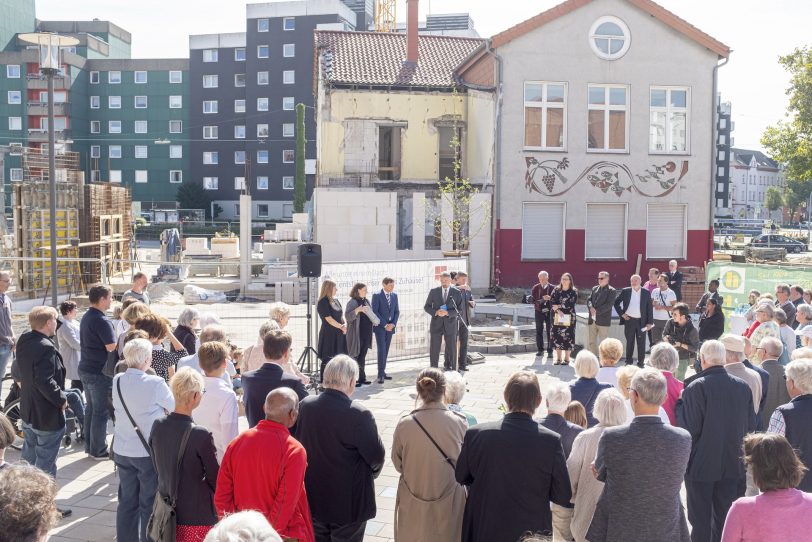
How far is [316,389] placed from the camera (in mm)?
10328

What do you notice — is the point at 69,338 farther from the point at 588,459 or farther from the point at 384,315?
the point at 588,459

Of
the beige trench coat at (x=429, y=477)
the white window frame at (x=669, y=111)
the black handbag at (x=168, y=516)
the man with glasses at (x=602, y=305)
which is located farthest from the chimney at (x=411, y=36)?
the black handbag at (x=168, y=516)

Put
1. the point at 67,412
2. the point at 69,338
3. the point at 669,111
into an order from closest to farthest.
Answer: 1. the point at 67,412
2. the point at 69,338
3. the point at 669,111

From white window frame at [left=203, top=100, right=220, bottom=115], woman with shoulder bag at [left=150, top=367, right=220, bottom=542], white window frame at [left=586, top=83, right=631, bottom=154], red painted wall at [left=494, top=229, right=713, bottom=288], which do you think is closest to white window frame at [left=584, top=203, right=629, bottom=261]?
red painted wall at [left=494, top=229, right=713, bottom=288]

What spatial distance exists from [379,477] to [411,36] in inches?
955

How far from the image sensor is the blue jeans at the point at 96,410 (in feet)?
25.9

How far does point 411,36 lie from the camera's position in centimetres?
2944

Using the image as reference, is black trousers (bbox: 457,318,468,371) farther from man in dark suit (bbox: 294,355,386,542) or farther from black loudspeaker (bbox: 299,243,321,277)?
man in dark suit (bbox: 294,355,386,542)

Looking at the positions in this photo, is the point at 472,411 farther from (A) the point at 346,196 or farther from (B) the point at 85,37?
(B) the point at 85,37

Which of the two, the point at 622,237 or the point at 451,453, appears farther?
the point at 622,237

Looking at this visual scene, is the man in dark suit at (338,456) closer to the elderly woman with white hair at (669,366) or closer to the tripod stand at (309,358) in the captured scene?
the elderly woman with white hair at (669,366)

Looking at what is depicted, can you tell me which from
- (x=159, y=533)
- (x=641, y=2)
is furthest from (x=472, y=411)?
(x=641, y=2)

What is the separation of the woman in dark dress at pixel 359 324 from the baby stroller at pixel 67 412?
454 cm

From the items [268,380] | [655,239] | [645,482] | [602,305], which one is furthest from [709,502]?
[655,239]
